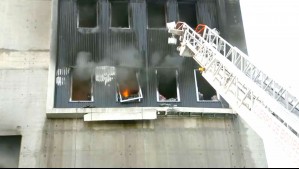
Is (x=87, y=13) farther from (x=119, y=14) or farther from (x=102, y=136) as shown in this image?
(x=102, y=136)

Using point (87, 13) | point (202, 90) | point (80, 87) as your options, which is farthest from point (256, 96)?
point (87, 13)

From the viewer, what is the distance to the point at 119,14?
18641 mm

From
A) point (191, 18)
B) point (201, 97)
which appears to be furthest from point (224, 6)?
point (201, 97)

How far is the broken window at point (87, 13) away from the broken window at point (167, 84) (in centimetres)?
341

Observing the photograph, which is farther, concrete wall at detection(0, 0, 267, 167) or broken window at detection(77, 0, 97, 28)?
broken window at detection(77, 0, 97, 28)

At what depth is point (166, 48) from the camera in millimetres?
17875

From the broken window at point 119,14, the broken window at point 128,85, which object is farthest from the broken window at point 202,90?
the broken window at point 119,14

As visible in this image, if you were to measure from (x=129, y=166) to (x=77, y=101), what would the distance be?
3183mm

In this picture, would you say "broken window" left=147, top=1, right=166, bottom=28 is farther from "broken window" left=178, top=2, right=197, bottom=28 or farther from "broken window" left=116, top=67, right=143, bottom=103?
"broken window" left=116, top=67, right=143, bottom=103

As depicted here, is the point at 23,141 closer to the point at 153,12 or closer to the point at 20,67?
the point at 20,67

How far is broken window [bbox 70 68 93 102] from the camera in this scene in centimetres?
1700

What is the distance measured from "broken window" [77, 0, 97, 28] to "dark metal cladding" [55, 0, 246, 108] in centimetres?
9

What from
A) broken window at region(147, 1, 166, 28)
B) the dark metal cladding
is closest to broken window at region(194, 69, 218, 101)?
the dark metal cladding

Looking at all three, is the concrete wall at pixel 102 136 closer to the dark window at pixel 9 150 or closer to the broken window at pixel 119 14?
the dark window at pixel 9 150
